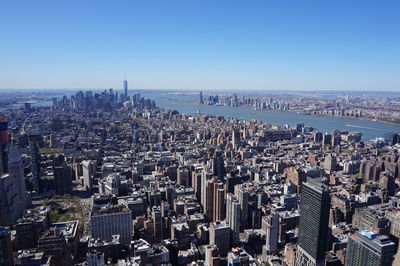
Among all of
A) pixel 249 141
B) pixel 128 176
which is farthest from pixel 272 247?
pixel 249 141

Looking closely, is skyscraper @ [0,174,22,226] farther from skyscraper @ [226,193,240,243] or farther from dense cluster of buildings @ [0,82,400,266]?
A: skyscraper @ [226,193,240,243]

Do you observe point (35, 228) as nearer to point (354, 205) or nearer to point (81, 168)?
Answer: point (81, 168)

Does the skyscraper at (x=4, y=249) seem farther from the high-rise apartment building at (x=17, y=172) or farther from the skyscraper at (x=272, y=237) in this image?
the skyscraper at (x=272, y=237)

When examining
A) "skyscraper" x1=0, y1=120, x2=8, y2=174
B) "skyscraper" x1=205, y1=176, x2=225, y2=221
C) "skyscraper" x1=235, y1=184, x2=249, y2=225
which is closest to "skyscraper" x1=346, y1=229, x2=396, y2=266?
"skyscraper" x1=235, y1=184, x2=249, y2=225

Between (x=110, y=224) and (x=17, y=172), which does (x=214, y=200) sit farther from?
(x=17, y=172)

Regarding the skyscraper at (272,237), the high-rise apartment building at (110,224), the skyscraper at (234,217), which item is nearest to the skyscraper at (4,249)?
the high-rise apartment building at (110,224)

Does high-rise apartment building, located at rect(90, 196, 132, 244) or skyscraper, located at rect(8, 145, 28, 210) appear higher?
skyscraper, located at rect(8, 145, 28, 210)
